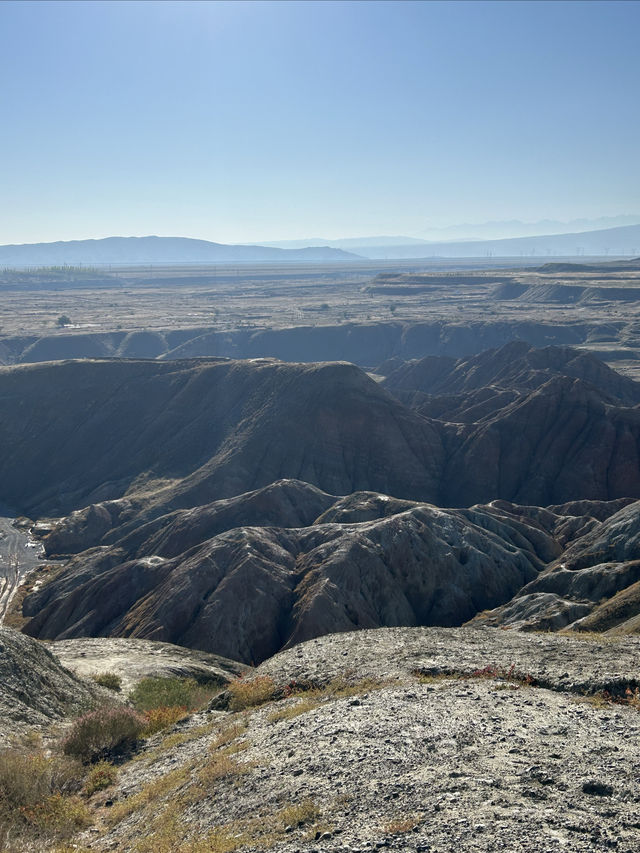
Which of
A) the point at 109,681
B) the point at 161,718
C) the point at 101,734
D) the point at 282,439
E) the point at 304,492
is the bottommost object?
the point at 304,492

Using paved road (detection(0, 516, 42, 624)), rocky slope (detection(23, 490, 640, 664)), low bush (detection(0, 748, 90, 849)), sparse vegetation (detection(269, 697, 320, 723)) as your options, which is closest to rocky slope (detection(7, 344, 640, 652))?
rocky slope (detection(23, 490, 640, 664))

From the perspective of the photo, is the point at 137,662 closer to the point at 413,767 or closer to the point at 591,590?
the point at 413,767

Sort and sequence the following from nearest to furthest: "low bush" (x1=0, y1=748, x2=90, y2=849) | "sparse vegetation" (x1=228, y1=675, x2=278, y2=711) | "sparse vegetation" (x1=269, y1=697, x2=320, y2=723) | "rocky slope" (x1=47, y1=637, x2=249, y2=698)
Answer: "low bush" (x1=0, y1=748, x2=90, y2=849), "sparse vegetation" (x1=269, y1=697, x2=320, y2=723), "sparse vegetation" (x1=228, y1=675, x2=278, y2=711), "rocky slope" (x1=47, y1=637, x2=249, y2=698)

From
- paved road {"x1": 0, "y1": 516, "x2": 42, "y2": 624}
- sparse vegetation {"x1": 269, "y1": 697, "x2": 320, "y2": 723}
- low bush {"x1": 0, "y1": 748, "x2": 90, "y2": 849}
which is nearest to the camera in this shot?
low bush {"x1": 0, "y1": 748, "x2": 90, "y2": 849}

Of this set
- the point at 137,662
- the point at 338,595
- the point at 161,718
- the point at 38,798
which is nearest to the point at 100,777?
the point at 38,798

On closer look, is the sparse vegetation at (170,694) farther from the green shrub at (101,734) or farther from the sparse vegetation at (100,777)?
the sparse vegetation at (100,777)

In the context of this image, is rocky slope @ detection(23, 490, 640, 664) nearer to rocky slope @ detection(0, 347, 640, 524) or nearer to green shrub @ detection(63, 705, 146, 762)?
rocky slope @ detection(0, 347, 640, 524)

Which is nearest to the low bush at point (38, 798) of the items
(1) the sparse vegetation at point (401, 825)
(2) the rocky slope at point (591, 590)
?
(1) the sparse vegetation at point (401, 825)
